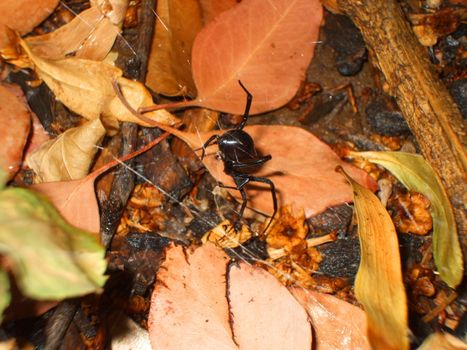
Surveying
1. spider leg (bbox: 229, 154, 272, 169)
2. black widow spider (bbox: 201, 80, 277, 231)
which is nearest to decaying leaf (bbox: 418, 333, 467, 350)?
black widow spider (bbox: 201, 80, 277, 231)

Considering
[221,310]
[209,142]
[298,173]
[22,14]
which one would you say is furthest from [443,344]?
[22,14]

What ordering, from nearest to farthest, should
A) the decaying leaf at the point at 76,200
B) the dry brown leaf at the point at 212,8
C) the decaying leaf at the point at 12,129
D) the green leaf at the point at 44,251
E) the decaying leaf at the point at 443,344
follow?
the green leaf at the point at 44,251, the decaying leaf at the point at 443,344, the decaying leaf at the point at 76,200, the decaying leaf at the point at 12,129, the dry brown leaf at the point at 212,8

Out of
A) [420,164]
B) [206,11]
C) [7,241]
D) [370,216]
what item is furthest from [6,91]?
[420,164]

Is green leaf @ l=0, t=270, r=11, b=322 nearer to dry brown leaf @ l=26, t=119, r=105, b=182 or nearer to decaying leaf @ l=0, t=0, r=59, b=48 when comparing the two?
dry brown leaf @ l=26, t=119, r=105, b=182

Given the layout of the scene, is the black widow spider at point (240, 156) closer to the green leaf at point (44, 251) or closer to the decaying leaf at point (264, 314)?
the decaying leaf at point (264, 314)

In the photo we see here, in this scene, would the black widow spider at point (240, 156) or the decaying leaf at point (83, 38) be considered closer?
the black widow spider at point (240, 156)

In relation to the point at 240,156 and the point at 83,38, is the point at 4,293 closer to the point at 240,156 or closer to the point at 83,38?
the point at 240,156

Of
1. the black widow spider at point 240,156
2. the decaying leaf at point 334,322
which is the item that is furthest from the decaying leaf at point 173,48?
the decaying leaf at point 334,322

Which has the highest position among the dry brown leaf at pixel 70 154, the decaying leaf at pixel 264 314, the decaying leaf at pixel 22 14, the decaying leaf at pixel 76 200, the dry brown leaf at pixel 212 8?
the dry brown leaf at pixel 212 8
